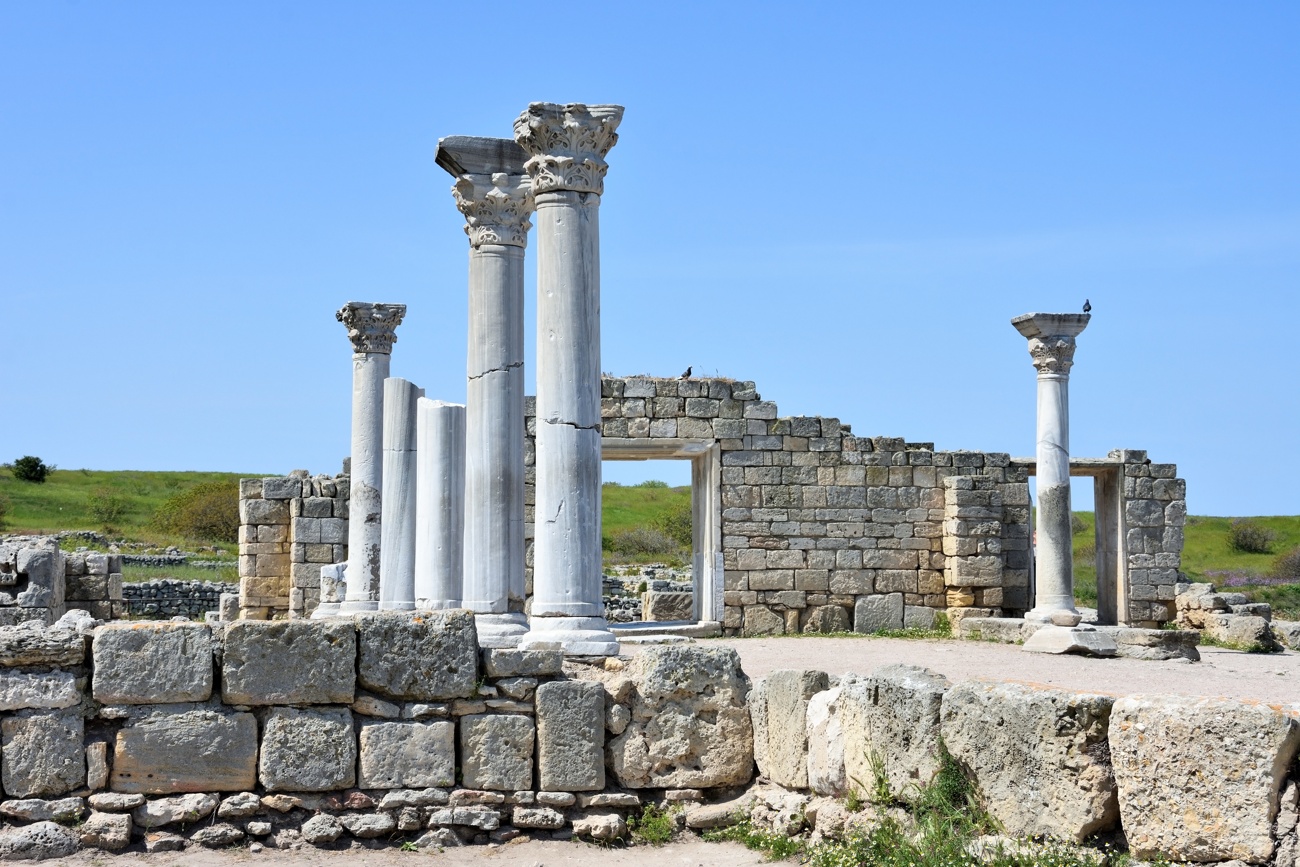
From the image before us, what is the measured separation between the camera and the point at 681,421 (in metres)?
19.7

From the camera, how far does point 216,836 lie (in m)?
7.49

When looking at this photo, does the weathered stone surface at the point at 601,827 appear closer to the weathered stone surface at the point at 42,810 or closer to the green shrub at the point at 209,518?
the weathered stone surface at the point at 42,810

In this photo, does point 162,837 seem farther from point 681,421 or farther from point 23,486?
point 23,486

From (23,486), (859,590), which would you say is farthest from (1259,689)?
(23,486)

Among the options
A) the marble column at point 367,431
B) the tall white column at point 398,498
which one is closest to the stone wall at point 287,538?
the marble column at point 367,431

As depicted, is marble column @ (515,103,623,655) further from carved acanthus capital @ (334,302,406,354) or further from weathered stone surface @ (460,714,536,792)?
carved acanthus capital @ (334,302,406,354)

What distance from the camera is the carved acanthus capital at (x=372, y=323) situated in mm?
16938

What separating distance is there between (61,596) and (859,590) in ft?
35.5

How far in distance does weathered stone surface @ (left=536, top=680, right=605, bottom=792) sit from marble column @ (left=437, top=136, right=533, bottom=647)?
2.81 m

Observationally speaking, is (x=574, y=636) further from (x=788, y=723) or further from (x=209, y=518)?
(x=209, y=518)

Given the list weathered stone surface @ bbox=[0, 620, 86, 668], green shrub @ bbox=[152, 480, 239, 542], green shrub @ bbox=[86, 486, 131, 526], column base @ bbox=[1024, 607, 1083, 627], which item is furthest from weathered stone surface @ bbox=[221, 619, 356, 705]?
green shrub @ bbox=[86, 486, 131, 526]

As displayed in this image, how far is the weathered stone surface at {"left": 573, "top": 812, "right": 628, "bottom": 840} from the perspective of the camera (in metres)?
7.90

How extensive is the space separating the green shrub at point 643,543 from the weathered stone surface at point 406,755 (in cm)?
3690

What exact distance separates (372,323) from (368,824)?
10.1m
